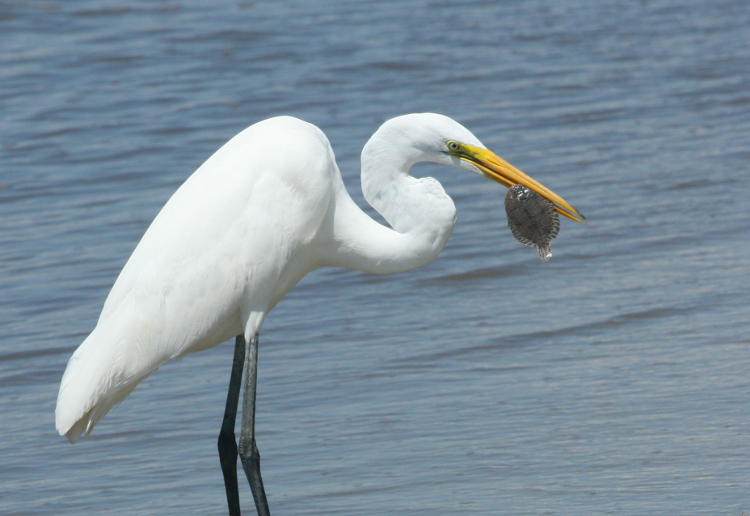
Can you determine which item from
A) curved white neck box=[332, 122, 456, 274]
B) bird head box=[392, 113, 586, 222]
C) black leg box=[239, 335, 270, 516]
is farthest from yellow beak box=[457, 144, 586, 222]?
black leg box=[239, 335, 270, 516]

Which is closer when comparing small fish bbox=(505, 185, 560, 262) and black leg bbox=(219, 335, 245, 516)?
small fish bbox=(505, 185, 560, 262)

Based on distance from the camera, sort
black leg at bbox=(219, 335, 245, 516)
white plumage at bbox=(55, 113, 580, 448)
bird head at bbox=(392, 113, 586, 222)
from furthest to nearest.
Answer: black leg at bbox=(219, 335, 245, 516)
bird head at bbox=(392, 113, 586, 222)
white plumage at bbox=(55, 113, 580, 448)

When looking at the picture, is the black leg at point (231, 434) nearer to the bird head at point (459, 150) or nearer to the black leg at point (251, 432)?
the black leg at point (251, 432)

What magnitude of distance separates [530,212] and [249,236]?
0.99 meters

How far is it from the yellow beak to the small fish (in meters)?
0.02

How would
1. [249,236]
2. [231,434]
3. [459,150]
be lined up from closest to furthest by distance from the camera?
[249,236]
[459,150]
[231,434]

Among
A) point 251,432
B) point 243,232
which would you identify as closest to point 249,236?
point 243,232

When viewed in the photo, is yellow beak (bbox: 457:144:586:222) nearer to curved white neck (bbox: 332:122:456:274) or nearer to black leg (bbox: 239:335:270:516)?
curved white neck (bbox: 332:122:456:274)

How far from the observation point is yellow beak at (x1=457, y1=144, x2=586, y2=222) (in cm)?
501

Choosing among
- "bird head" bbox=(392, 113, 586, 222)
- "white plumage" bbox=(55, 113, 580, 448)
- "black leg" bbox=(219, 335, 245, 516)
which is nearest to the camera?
"white plumage" bbox=(55, 113, 580, 448)

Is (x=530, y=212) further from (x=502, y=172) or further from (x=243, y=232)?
(x=243, y=232)

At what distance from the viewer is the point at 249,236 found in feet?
16.2

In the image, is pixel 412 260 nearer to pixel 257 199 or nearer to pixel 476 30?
pixel 257 199

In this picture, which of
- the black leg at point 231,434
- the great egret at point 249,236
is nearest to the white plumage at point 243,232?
the great egret at point 249,236
